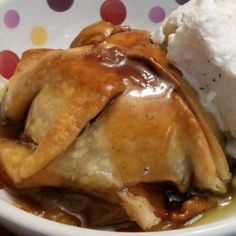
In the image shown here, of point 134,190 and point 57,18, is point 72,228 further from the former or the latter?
point 57,18

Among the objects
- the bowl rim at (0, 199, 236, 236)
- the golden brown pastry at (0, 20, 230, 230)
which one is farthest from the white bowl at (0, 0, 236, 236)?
the bowl rim at (0, 199, 236, 236)

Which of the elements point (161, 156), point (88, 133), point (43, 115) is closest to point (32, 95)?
point (43, 115)

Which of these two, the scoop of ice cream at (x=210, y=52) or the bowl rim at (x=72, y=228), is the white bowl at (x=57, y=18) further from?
the bowl rim at (x=72, y=228)

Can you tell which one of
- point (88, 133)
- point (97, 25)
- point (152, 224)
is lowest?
point (152, 224)

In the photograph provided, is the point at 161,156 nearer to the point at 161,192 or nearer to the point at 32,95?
the point at 161,192

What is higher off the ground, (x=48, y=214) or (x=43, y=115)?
(x=43, y=115)

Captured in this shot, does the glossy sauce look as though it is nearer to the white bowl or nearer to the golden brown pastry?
the golden brown pastry

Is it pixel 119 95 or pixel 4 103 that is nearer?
pixel 119 95

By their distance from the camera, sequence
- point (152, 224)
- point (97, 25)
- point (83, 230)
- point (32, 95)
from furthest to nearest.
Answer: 1. point (97, 25)
2. point (32, 95)
3. point (152, 224)
4. point (83, 230)
